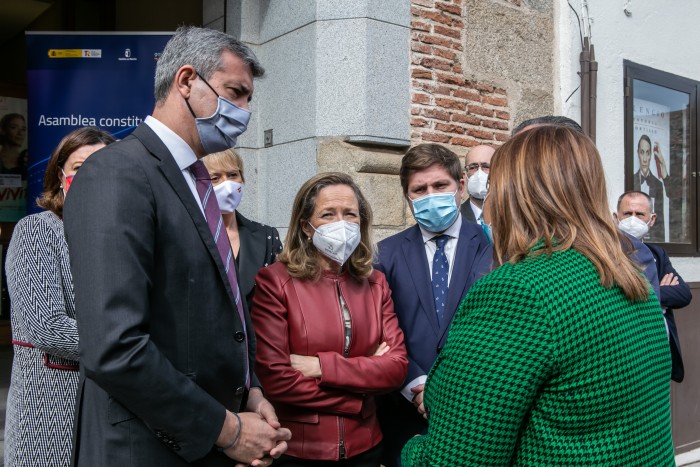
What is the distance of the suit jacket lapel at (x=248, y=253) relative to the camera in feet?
10.1

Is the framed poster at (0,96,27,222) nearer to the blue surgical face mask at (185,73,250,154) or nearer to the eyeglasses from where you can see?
the eyeglasses

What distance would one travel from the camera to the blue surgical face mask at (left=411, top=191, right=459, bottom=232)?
3.12 m

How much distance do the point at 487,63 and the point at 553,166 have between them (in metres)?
3.70

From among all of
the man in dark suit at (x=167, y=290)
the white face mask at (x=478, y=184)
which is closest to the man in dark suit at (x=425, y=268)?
the white face mask at (x=478, y=184)

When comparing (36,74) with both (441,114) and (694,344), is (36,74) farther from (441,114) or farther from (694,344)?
(694,344)

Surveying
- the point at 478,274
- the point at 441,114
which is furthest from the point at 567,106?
the point at 478,274

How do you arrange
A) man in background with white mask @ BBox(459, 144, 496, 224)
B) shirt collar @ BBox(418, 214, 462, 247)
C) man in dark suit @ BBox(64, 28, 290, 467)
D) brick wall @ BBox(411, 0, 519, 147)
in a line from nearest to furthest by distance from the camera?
1. man in dark suit @ BBox(64, 28, 290, 467)
2. shirt collar @ BBox(418, 214, 462, 247)
3. man in background with white mask @ BBox(459, 144, 496, 224)
4. brick wall @ BBox(411, 0, 519, 147)

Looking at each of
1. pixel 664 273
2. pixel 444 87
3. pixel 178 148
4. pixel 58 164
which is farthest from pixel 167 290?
pixel 664 273

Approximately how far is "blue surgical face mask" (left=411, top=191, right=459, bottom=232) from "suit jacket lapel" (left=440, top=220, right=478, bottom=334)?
0.10 m

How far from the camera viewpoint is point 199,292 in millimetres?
1710

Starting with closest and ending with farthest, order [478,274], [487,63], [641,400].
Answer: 1. [641,400]
2. [478,274]
3. [487,63]

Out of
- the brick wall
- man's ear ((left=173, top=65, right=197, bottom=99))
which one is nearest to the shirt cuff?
man's ear ((left=173, top=65, right=197, bottom=99))

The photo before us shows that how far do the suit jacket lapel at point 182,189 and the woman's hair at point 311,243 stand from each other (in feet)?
3.25

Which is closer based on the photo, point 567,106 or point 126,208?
point 126,208
